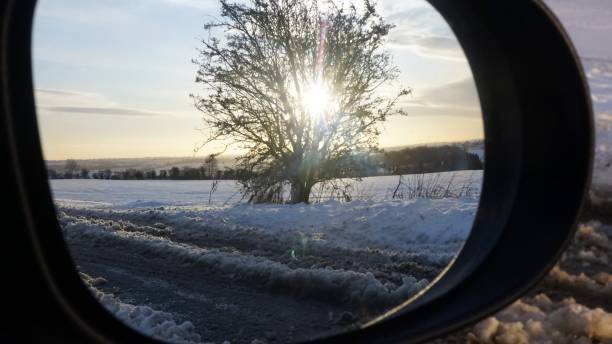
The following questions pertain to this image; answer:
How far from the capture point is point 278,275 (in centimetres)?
425

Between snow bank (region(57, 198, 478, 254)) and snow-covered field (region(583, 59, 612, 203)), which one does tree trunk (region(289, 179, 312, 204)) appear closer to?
snow bank (region(57, 198, 478, 254))

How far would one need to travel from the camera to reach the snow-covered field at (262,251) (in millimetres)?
3400

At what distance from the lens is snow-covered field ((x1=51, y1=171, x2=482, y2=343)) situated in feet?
11.2

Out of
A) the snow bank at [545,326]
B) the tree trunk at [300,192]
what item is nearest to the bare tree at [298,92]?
the tree trunk at [300,192]

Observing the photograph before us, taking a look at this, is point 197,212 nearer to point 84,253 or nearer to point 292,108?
point 292,108

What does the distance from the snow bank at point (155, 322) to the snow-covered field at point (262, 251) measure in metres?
0.02

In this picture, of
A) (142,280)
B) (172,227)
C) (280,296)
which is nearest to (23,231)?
(280,296)

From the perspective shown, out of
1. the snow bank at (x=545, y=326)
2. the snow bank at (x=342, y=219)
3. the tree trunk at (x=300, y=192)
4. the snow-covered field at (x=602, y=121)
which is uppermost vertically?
the snow-covered field at (x=602, y=121)

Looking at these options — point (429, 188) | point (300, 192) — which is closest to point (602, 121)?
point (429, 188)

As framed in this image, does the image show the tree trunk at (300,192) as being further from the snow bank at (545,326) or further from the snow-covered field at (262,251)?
the snow bank at (545,326)

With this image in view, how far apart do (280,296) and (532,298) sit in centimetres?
143

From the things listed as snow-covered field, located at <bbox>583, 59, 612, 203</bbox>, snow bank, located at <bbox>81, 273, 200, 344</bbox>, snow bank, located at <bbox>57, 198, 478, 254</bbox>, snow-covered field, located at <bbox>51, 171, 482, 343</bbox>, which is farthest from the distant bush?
snow bank, located at <bbox>81, 273, 200, 344</bbox>

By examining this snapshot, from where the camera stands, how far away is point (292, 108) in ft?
27.6

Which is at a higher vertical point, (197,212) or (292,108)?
(292,108)
